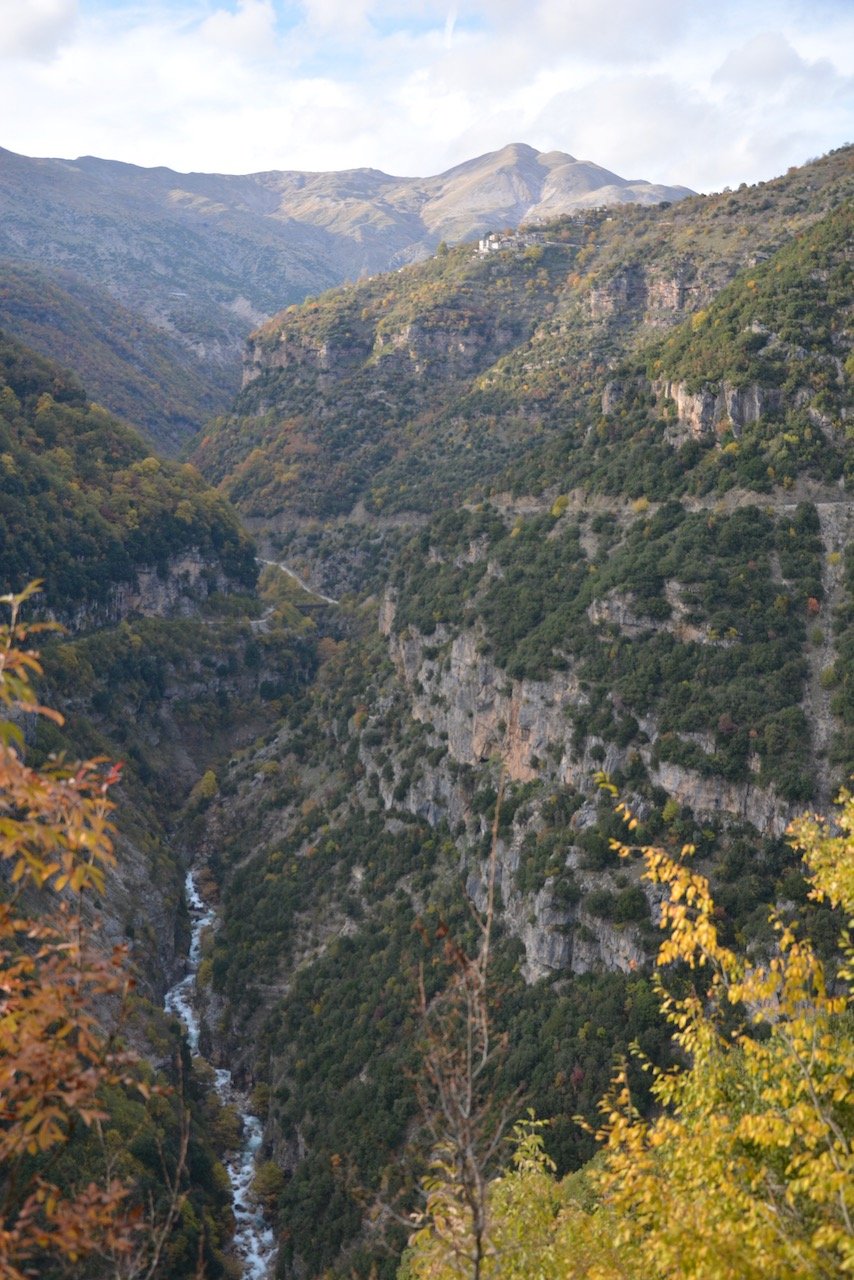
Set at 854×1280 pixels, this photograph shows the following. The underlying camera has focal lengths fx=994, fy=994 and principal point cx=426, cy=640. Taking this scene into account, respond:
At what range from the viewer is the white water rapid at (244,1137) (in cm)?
5253

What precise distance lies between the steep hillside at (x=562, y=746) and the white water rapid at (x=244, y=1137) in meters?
1.33

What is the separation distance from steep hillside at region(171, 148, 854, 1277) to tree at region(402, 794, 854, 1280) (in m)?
9.83

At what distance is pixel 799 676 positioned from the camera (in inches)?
2057

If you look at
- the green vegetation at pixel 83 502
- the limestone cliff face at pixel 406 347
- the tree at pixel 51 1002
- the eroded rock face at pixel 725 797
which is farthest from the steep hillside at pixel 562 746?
the limestone cliff face at pixel 406 347

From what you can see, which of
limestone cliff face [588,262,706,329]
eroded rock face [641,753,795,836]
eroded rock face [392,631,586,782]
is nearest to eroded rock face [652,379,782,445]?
eroded rock face [392,631,586,782]

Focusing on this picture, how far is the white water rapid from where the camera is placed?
52531 mm

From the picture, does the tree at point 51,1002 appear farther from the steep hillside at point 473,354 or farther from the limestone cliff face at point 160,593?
the limestone cliff face at point 160,593

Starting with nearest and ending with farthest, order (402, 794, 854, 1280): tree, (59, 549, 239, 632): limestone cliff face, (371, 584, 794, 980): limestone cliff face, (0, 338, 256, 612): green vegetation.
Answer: (402, 794, 854, 1280): tree → (371, 584, 794, 980): limestone cliff face → (0, 338, 256, 612): green vegetation → (59, 549, 239, 632): limestone cliff face

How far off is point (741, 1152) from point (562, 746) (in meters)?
44.4

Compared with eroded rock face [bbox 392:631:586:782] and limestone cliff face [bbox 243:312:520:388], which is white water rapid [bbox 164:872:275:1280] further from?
limestone cliff face [bbox 243:312:520:388]

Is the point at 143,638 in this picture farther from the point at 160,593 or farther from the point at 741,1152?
the point at 741,1152

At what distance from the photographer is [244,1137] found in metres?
61.5

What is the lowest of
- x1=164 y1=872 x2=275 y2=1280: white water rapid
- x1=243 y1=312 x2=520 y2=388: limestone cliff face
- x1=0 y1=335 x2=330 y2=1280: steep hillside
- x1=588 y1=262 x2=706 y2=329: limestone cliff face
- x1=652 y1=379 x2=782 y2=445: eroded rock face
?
x1=164 y1=872 x2=275 y2=1280: white water rapid

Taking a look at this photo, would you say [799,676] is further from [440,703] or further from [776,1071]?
[776,1071]
